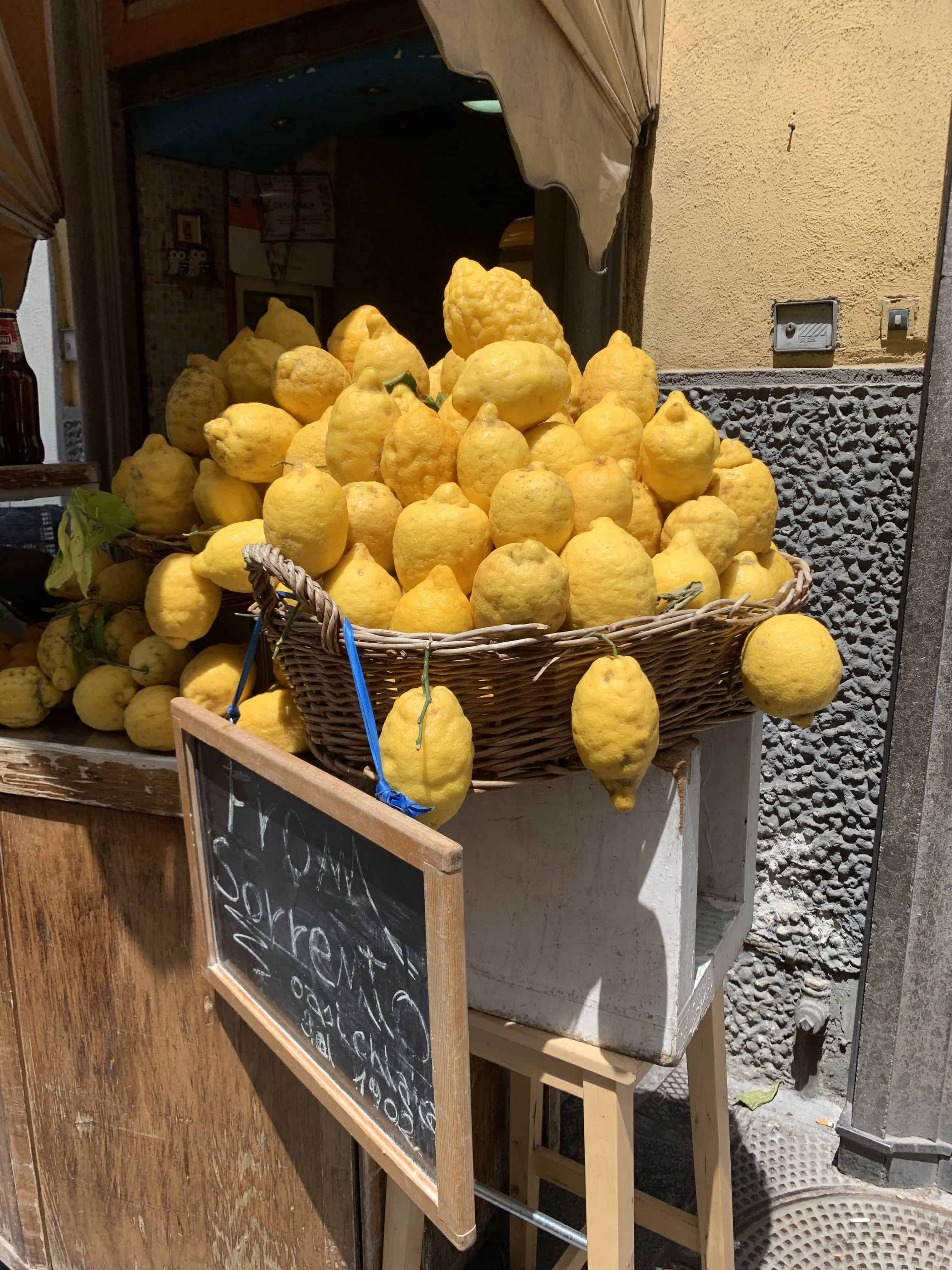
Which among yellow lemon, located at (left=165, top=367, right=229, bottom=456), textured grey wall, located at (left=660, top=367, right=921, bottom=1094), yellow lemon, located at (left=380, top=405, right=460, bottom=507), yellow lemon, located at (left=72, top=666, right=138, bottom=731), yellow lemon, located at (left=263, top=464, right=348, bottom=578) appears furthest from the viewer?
textured grey wall, located at (left=660, top=367, right=921, bottom=1094)

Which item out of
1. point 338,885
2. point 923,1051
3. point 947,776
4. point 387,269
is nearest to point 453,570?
point 338,885

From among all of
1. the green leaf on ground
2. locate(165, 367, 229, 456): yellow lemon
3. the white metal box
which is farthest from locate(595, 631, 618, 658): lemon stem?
the green leaf on ground

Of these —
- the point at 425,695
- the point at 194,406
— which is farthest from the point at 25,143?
the point at 425,695

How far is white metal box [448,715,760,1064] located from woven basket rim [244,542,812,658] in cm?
25

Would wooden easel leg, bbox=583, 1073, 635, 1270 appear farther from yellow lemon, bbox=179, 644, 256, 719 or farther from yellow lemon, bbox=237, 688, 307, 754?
yellow lemon, bbox=179, 644, 256, 719

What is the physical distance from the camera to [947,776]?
7.29ft

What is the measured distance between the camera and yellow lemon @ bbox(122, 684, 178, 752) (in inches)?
65.1

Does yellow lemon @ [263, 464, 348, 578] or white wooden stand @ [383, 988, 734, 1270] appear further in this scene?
white wooden stand @ [383, 988, 734, 1270]

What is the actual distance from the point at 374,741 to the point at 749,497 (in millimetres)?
747

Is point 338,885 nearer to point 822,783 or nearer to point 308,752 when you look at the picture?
point 308,752

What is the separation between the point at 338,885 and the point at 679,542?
2.20ft

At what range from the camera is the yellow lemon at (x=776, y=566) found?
58.5 inches

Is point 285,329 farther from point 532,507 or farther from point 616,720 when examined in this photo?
point 616,720

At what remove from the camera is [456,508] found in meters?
1.17
